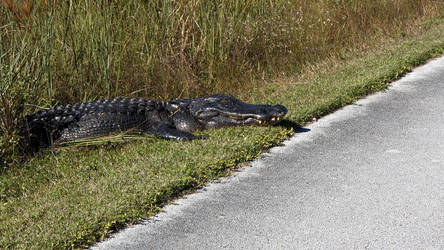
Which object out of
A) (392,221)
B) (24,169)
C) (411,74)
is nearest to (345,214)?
(392,221)

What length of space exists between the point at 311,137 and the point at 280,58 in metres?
2.48

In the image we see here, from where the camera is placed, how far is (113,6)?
6.14 meters

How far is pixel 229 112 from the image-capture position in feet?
17.3

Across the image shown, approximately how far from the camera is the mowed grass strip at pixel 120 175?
138 inches

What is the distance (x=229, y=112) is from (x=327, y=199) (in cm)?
166

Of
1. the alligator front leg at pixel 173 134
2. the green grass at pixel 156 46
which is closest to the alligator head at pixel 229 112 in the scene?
the alligator front leg at pixel 173 134

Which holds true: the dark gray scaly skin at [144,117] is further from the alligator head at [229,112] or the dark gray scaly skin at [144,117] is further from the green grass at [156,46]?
the green grass at [156,46]

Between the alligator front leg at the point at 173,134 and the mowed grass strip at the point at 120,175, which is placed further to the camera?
the alligator front leg at the point at 173,134

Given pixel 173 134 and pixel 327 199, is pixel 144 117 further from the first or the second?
pixel 327 199

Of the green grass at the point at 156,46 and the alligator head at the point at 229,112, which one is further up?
the green grass at the point at 156,46

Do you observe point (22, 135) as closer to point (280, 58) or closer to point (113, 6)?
point (113, 6)

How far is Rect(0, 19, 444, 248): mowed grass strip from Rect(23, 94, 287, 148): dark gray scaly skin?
137 mm

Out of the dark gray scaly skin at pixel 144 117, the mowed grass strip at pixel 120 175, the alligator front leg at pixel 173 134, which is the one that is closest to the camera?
the mowed grass strip at pixel 120 175

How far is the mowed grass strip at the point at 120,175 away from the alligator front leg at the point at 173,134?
0.28 ft
